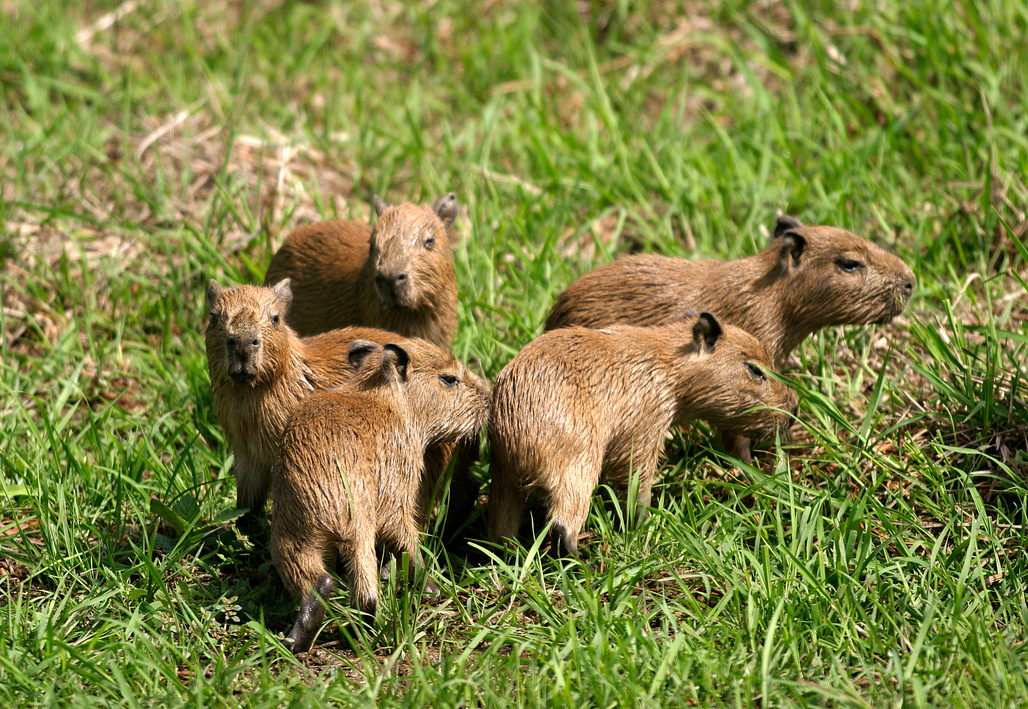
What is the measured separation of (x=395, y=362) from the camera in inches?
174

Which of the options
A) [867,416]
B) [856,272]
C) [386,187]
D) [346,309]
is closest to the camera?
[867,416]

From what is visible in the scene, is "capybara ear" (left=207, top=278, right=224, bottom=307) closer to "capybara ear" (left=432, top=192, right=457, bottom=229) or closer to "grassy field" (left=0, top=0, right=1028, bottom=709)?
"grassy field" (left=0, top=0, right=1028, bottom=709)

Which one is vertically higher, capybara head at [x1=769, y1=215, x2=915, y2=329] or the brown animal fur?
the brown animal fur

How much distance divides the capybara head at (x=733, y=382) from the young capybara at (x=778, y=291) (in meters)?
0.33

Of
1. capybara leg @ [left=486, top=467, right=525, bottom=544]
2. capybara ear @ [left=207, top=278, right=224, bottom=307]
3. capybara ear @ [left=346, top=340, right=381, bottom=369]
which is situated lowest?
capybara leg @ [left=486, top=467, right=525, bottom=544]

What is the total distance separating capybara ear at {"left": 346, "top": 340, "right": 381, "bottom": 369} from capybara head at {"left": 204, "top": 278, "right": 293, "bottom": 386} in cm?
33

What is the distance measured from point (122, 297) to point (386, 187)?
2053mm

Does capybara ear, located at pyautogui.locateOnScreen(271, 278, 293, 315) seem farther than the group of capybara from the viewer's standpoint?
Yes

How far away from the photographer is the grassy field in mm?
3832

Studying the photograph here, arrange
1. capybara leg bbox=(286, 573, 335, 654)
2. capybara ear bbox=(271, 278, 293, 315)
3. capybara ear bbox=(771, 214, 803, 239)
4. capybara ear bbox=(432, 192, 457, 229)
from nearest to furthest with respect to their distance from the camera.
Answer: capybara leg bbox=(286, 573, 335, 654) → capybara ear bbox=(271, 278, 293, 315) → capybara ear bbox=(771, 214, 803, 239) → capybara ear bbox=(432, 192, 457, 229)

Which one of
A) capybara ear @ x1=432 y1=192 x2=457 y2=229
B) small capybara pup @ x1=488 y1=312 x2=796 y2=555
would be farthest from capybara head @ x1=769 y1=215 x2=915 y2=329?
capybara ear @ x1=432 y1=192 x2=457 y2=229

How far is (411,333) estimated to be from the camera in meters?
5.41

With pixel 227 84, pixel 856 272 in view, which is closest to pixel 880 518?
pixel 856 272

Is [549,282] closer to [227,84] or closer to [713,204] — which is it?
[713,204]
